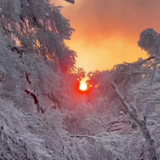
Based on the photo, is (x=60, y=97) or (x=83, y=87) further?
(x=60, y=97)

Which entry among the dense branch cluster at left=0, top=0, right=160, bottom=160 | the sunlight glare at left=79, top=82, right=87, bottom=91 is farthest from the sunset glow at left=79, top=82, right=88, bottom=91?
the dense branch cluster at left=0, top=0, right=160, bottom=160

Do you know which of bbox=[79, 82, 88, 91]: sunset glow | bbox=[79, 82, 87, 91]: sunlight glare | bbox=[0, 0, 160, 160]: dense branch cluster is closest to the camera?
bbox=[0, 0, 160, 160]: dense branch cluster

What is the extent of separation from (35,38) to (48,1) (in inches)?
40.0

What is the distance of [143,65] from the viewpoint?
407 centimetres

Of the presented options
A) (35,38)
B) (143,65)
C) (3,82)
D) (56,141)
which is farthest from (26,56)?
(143,65)

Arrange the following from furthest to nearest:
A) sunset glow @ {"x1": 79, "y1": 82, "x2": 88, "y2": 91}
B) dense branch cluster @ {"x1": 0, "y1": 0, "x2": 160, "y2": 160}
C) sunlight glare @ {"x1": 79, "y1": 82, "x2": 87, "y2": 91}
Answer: sunlight glare @ {"x1": 79, "y1": 82, "x2": 87, "y2": 91}
sunset glow @ {"x1": 79, "y1": 82, "x2": 88, "y2": 91}
dense branch cluster @ {"x1": 0, "y1": 0, "x2": 160, "y2": 160}

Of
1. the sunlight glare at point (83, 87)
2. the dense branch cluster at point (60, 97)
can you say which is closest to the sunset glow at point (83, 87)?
the sunlight glare at point (83, 87)

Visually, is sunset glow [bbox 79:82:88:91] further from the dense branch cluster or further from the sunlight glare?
the dense branch cluster

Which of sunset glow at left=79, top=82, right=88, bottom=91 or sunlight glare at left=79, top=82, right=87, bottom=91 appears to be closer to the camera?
sunset glow at left=79, top=82, right=88, bottom=91

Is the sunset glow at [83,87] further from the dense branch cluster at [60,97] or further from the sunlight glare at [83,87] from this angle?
the dense branch cluster at [60,97]

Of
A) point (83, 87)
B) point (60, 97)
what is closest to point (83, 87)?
point (83, 87)

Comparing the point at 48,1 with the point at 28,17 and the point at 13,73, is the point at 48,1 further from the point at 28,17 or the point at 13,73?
the point at 13,73

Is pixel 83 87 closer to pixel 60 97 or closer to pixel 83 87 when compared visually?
pixel 83 87

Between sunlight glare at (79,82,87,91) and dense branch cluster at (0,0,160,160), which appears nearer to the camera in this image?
dense branch cluster at (0,0,160,160)
